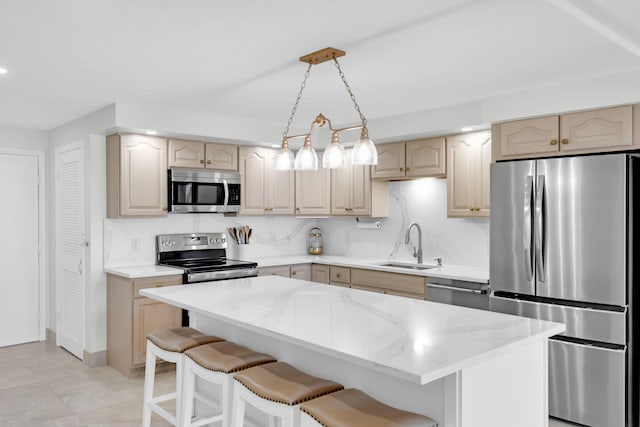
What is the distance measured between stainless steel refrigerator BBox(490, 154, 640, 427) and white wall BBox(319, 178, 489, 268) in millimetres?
974

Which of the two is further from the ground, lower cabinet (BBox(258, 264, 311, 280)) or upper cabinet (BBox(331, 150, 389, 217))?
upper cabinet (BBox(331, 150, 389, 217))

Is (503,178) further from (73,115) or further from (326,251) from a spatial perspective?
(73,115)

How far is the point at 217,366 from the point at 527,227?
2381 millimetres

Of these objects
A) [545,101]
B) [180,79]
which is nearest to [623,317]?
[545,101]

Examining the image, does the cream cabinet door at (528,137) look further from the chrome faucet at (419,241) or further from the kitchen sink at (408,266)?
the kitchen sink at (408,266)

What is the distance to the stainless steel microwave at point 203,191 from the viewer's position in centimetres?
469

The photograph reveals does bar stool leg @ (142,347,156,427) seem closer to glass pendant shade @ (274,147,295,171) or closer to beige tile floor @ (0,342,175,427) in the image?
beige tile floor @ (0,342,175,427)

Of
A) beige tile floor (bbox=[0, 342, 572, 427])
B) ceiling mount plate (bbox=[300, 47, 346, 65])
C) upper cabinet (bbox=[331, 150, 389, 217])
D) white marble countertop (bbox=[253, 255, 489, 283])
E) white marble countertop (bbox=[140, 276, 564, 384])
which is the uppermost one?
ceiling mount plate (bbox=[300, 47, 346, 65])

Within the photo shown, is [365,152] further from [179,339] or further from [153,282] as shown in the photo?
[153,282]

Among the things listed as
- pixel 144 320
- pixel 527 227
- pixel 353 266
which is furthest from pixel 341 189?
pixel 144 320

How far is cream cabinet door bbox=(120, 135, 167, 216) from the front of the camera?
438cm

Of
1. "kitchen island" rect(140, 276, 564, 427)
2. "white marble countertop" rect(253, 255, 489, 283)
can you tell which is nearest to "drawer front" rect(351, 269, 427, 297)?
"white marble countertop" rect(253, 255, 489, 283)

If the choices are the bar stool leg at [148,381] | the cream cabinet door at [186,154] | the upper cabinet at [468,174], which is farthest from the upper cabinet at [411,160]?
the bar stool leg at [148,381]

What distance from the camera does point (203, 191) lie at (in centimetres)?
487
